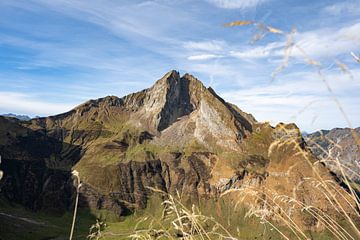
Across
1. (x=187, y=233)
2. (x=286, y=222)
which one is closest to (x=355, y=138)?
(x=286, y=222)

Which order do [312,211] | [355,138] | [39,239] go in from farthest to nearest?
[39,239] → [312,211] → [355,138]

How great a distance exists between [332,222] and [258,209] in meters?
0.71

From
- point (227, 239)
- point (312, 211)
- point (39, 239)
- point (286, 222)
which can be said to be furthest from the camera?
point (39, 239)

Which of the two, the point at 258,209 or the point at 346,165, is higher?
the point at 346,165

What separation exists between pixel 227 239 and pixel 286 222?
0.62m

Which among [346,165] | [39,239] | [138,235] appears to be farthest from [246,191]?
[39,239]

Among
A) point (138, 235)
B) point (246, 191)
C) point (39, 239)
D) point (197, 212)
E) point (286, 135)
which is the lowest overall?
point (39, 239)

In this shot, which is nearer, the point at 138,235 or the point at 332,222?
the point at 332,222

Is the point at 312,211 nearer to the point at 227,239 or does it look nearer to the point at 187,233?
the point at 227,239

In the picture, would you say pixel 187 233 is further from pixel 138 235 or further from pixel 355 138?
pixel 355 138

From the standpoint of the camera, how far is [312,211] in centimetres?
400

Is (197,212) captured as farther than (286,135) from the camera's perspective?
Yes

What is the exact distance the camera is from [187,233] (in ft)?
12.9

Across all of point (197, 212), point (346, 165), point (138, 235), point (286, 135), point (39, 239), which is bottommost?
point (39, 239)
